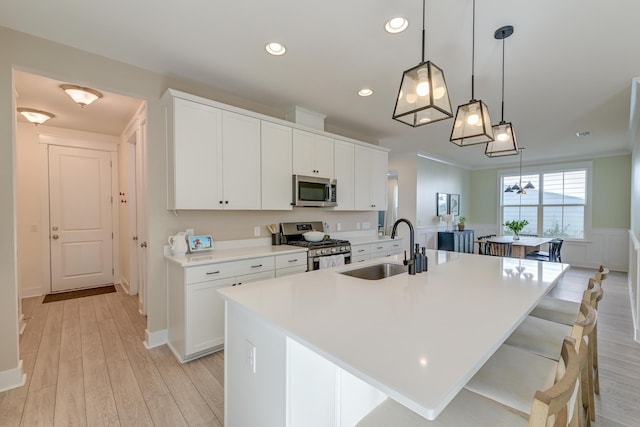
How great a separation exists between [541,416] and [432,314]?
587mm

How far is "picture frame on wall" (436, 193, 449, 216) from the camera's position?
7.22 m

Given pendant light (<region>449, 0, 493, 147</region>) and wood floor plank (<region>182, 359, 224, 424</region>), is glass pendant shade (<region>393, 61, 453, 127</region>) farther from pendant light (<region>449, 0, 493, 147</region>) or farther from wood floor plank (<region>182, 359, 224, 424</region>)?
wood floor plank (<region>182, 359, 224, 424</region>)

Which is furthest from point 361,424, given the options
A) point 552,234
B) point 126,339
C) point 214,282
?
point 552,234

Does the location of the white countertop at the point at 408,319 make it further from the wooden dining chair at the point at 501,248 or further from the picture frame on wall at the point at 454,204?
the picture frame on wall at the point at 454,204

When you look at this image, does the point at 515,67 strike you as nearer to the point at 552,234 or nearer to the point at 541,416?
the point at 541,416

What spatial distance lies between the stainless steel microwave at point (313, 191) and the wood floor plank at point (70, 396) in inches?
98.8

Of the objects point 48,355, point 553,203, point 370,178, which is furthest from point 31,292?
point 553,203

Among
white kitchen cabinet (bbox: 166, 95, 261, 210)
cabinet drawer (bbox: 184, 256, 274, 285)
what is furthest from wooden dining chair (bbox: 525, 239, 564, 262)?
white kitchen cabinet (bbox: 166, 95, 261, 210)

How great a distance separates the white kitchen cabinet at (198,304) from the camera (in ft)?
8.09

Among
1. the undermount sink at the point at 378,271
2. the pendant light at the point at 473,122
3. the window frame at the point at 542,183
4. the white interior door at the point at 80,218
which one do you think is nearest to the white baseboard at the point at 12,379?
the undermount sink at the point at 378,271

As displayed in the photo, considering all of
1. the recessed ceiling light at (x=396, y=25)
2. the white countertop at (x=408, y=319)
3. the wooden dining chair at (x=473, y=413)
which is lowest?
the wooden dining chair at (x=473, y=413)

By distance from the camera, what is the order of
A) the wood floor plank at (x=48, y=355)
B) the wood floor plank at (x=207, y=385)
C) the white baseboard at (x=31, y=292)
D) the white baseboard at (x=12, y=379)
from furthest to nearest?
the white baseboard at (x=31, y=292)
the wood floor plank at (x=48, y=355)
the white baseboard at (x=12, y=379)
the wood floor plank at (x=207, y=385)

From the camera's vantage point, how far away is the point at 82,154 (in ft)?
15.5

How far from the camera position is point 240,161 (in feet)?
10.1
